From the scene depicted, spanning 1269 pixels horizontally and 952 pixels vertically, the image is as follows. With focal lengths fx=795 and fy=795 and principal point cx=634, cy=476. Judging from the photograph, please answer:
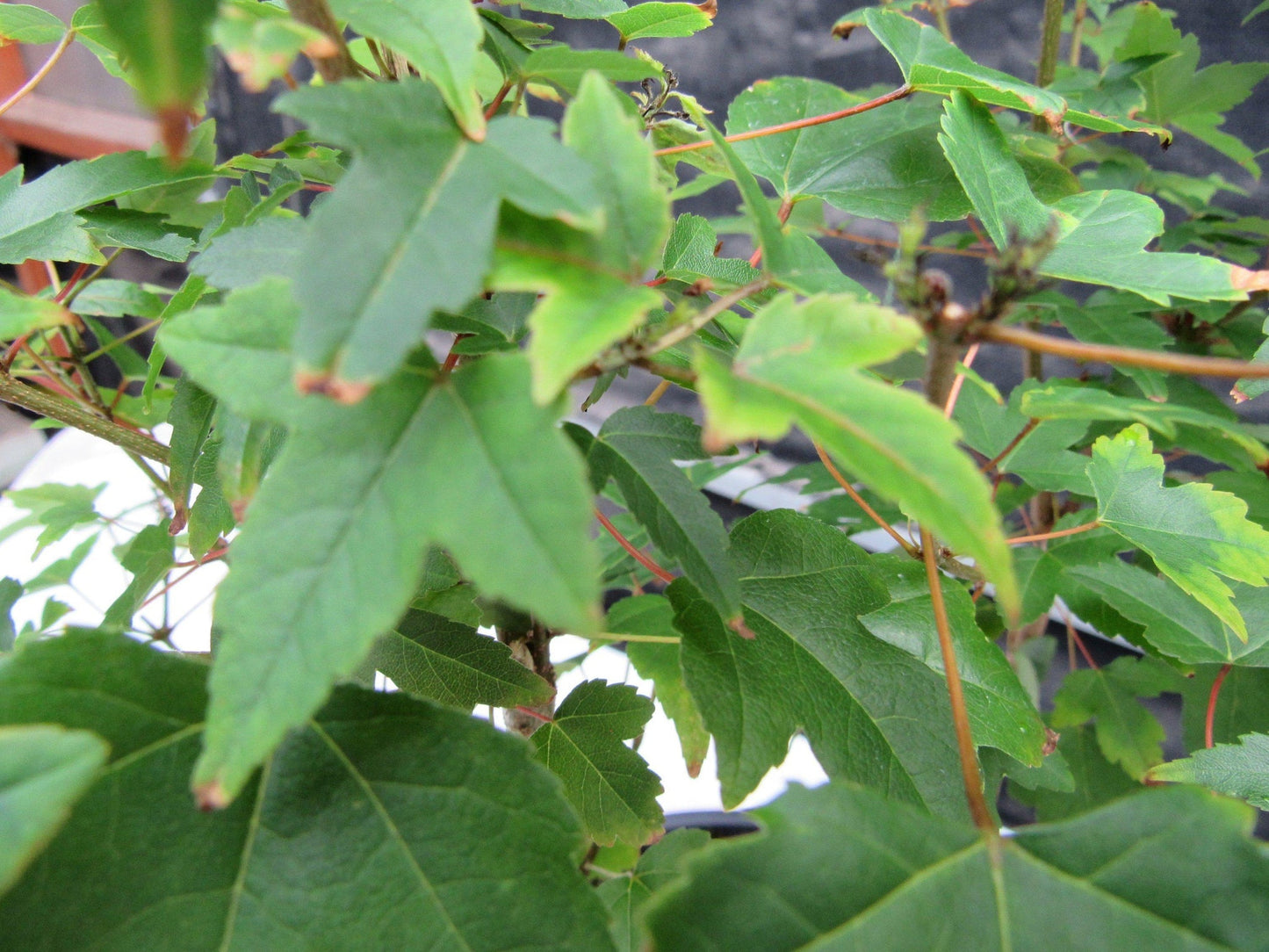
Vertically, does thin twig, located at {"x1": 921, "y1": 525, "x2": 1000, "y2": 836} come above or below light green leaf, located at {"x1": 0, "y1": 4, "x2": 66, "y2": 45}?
below

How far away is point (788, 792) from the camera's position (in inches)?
8.4

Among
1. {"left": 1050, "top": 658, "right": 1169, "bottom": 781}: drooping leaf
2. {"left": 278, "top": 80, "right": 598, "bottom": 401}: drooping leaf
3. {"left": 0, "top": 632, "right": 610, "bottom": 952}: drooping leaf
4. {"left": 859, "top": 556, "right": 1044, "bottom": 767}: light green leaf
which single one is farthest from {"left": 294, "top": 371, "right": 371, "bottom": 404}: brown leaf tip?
{"left": 1050, "top": 658, "right": 1169, "bottom": 781}: drooping leaf

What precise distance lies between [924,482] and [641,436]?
138mm

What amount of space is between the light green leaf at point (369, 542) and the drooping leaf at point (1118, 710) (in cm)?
54

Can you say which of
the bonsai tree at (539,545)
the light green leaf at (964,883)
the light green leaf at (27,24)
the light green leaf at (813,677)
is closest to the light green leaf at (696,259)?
the bonsai tree at (539,545)

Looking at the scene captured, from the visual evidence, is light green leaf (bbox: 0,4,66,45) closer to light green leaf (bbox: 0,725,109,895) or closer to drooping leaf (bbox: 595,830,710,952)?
light green leaf (bbox: 0,725,109,895)

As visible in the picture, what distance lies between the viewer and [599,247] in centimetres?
20

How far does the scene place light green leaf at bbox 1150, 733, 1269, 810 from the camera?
0.31m

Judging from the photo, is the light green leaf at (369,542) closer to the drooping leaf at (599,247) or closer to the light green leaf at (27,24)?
the drooping leaf at (599,247)

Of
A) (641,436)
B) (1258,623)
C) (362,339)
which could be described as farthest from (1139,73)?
(362,339)

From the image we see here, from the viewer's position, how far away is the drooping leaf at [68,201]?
36cm

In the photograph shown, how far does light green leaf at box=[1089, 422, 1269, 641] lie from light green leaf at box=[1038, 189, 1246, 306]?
0.26 ft

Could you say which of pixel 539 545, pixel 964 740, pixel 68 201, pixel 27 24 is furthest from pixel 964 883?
pixel 27 24

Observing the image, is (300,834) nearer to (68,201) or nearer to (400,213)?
(400,213)
